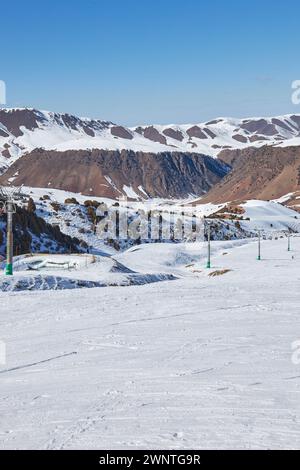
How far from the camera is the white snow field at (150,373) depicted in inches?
255

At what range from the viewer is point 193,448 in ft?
19.7

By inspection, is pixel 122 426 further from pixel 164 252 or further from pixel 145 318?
pixel 164 252

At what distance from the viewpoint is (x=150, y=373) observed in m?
9.30

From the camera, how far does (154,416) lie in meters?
7.05

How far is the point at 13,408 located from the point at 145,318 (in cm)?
796

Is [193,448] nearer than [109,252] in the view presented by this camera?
Yes

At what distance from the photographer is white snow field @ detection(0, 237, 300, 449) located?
6488 millimetres
